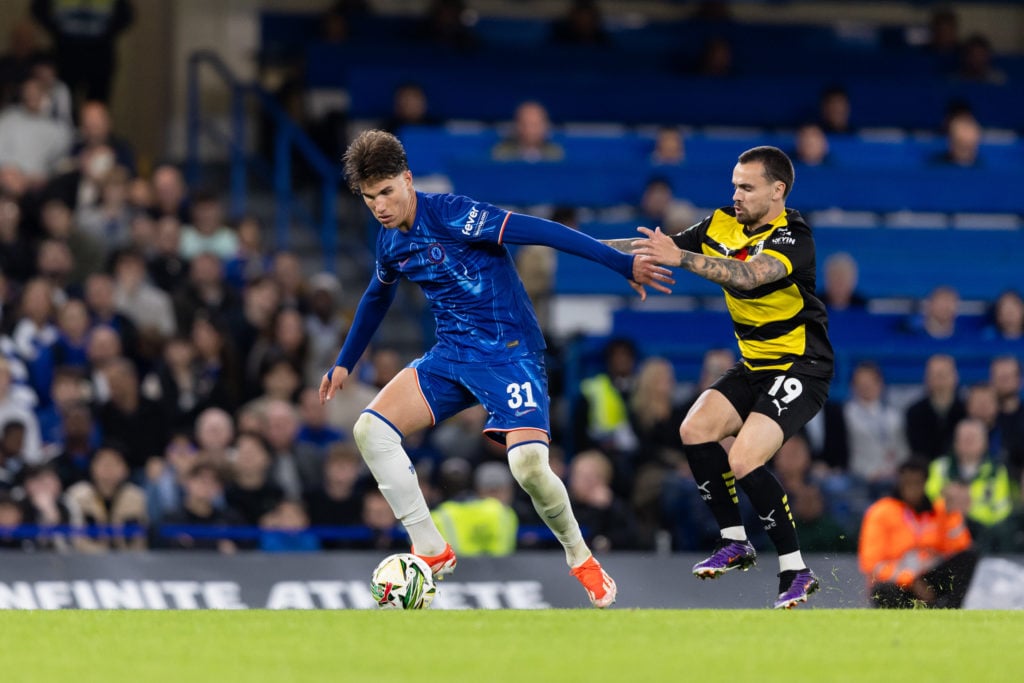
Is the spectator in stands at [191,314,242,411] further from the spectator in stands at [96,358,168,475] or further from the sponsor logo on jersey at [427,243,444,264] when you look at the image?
the sponsor logo on jersey at [427,243,444,264]

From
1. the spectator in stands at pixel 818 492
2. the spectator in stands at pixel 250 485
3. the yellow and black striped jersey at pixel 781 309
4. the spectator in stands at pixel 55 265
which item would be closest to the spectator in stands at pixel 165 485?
the spectator in stands at pixel 250 485

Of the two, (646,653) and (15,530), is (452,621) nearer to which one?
(646,653)

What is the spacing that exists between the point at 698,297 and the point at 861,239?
1.70 m

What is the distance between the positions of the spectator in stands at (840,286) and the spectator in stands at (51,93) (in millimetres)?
6726

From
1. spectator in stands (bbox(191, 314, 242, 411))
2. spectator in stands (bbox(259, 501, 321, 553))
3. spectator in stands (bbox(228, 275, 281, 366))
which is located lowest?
spectator in stands (bbox(259, 501, 321, 553))

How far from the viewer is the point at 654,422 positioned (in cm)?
1416

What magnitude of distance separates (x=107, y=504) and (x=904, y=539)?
5.42 meters

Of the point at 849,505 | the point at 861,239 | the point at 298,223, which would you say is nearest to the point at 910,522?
the point at 849,505

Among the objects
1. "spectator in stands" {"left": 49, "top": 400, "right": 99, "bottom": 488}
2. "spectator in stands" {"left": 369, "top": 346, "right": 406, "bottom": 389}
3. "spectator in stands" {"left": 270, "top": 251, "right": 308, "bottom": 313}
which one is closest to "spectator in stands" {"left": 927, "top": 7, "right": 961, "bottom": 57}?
"spectator in stands" {"left": 270, "top": 251, "right": 308, "bottom": 313}

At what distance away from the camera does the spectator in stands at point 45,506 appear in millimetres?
12961

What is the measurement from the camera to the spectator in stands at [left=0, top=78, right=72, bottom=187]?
16281 mm

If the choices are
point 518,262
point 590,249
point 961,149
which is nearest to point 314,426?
point 518,262

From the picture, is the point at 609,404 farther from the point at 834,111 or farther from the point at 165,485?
the point at 834,111

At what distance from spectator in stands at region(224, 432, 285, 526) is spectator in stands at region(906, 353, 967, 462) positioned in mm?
4898
